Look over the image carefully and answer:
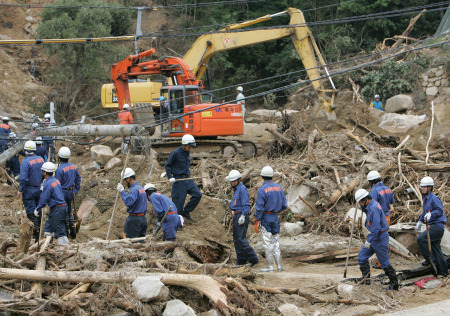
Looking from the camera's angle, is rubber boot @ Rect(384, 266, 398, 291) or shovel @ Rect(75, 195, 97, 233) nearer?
rubber boot @ Rect(384, 266, 398, 291)

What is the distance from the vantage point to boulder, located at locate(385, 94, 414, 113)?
2447 centimetres

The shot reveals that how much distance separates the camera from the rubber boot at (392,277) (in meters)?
8.55

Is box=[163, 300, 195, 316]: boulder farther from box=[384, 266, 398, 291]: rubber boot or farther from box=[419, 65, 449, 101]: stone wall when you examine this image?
box=[419, 65, 449, 101]: stone wall

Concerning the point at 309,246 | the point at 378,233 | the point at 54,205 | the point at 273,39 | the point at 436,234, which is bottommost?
the point at 309,246

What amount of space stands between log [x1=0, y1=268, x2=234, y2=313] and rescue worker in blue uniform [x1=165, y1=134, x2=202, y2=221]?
536cm

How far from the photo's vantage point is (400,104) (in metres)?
24.5

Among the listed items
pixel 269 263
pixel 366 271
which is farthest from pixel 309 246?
pixel 366 271

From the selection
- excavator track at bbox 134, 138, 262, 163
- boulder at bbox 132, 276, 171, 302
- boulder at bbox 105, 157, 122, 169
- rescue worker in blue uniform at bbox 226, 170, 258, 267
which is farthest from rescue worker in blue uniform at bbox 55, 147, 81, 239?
boulder at bbox 105, 157, 122, 169

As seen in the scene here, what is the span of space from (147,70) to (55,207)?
9322 mm

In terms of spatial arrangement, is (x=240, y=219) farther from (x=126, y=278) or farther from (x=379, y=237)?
(x=126, y=278)

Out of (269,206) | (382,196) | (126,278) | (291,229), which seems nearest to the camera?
(126,278)

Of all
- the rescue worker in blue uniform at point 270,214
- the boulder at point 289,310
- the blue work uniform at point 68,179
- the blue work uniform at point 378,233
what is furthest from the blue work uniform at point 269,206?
the blue work uniform at point 68,179

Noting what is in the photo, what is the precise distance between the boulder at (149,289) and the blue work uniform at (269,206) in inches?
137

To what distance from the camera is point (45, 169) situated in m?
10.6
